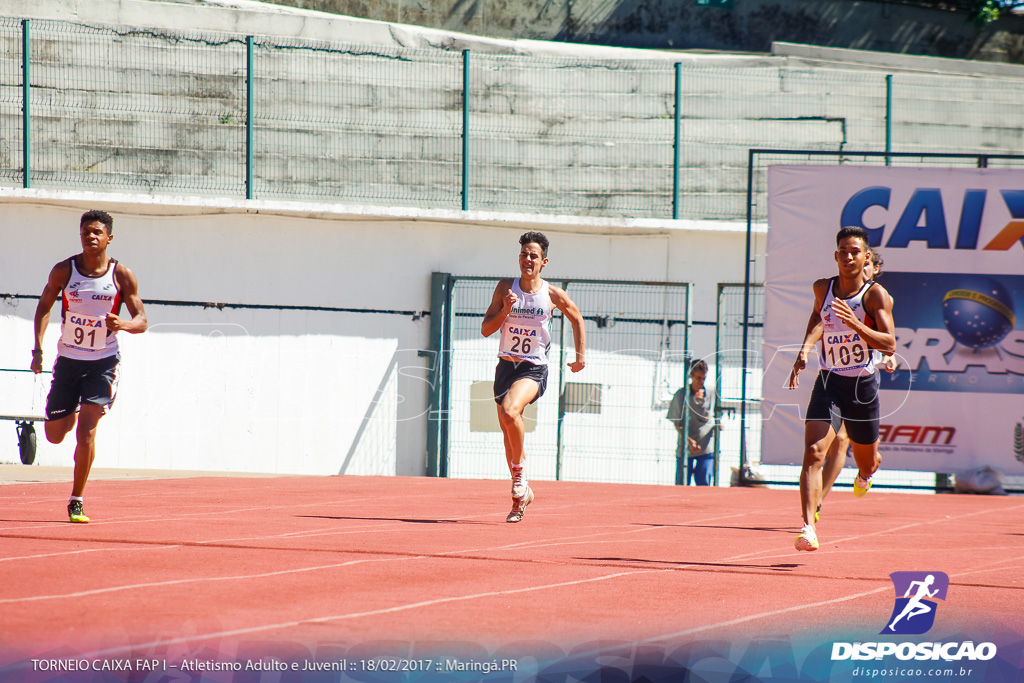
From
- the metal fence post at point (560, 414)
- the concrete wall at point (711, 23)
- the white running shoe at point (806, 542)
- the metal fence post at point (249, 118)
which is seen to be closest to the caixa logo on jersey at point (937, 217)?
the metal fence post at point (560, 414)

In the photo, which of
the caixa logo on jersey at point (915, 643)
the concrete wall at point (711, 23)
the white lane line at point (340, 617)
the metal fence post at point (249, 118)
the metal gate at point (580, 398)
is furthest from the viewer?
the concrete wall at point (711, 23)

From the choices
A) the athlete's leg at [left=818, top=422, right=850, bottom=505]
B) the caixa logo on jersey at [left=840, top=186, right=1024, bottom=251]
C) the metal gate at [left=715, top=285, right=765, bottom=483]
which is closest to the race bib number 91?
the athlete's leg at [left=818, top=422, right=850, bottom=505]

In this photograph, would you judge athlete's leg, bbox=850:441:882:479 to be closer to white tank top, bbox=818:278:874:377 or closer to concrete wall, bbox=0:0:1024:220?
white tank top, bbox=818:278:874:377

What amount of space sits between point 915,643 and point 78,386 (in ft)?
18.7

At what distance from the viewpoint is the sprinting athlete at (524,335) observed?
9305mm

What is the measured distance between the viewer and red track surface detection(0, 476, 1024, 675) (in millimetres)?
4461

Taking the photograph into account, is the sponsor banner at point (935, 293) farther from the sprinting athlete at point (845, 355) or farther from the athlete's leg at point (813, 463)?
the athlete's leg at point (813, 463)

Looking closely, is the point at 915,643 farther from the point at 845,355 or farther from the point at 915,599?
the point at 845,355

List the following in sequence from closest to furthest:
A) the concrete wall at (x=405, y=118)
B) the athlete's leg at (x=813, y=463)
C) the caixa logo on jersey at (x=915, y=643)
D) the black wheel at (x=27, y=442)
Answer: the caixa logo on jersey at (x=915, y=643) → the athlete's leg at (x=813, y=463) → the black wheel at (x=27, y=442) → the concrete wall at (x=405, y=118)

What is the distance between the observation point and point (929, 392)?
14.0 metres

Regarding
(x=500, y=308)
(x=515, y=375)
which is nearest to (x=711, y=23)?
(x=500, y=308)

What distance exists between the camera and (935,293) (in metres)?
14.0

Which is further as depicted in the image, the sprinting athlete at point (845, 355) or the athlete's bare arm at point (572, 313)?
the athlete's bare arm at point (572, 313)

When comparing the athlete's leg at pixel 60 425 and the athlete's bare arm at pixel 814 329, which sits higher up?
the athlete's bare arm at pixel 814 329
